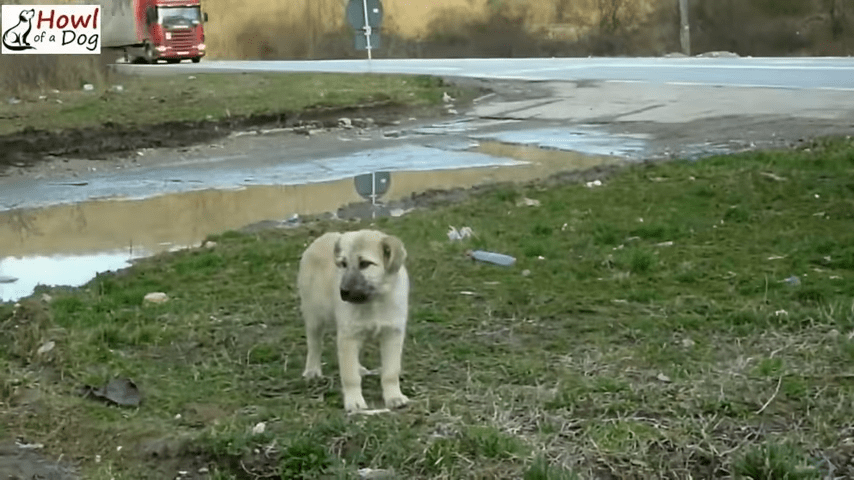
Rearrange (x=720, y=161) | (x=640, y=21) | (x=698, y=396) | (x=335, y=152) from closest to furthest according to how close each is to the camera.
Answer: (x=698, y=396), (x=720, y=161), (x=335, y=152), (x=640, y=21)

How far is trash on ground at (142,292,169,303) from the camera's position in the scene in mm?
7262

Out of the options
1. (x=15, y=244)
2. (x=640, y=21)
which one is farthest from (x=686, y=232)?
(x=640, y=21)

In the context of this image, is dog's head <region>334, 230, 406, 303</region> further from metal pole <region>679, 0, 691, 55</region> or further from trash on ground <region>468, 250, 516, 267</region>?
metal pole <region>679, 0, 691, 55</region>

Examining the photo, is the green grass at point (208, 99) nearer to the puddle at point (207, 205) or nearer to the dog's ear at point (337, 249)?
the puddle at point (207, 205)

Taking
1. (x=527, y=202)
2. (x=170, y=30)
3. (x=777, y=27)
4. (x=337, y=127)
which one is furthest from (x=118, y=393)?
(x=777, y=27)

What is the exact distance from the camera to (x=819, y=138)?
41.1ft

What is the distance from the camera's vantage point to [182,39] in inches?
1607

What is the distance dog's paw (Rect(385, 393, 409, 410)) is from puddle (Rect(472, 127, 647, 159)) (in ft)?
27.1

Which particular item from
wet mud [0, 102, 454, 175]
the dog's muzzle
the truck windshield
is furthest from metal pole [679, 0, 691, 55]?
the dog's muzzle

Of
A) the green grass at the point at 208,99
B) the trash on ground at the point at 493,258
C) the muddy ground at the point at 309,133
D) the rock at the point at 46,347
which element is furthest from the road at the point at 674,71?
the rock at the point at 46,347

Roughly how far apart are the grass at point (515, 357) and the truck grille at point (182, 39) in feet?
107

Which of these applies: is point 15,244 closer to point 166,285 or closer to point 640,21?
point 166,285

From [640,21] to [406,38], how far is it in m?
8.59

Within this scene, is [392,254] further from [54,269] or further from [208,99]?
[208,99]
